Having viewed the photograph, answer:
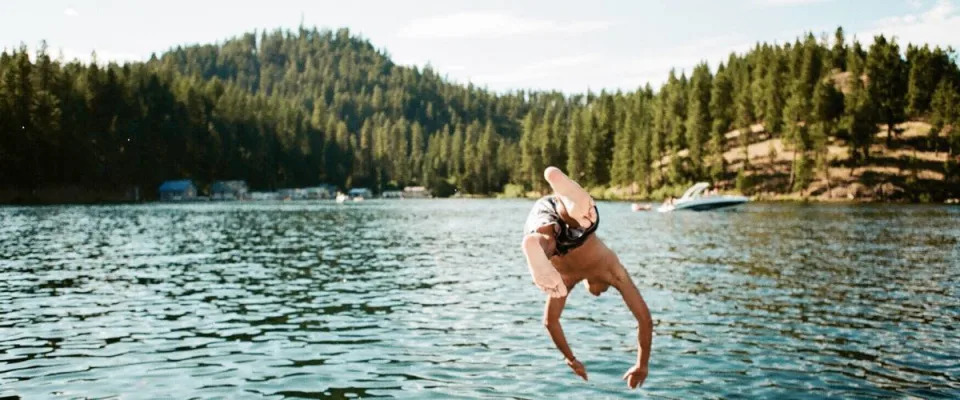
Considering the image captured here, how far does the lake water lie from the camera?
1691 centimetres

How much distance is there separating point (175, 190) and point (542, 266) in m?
204

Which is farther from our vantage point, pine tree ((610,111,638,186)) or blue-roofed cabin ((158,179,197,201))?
blue-roofed cabin ((158,179,197,201))

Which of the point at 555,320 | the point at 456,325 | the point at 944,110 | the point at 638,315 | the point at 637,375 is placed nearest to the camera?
the point at 638,315

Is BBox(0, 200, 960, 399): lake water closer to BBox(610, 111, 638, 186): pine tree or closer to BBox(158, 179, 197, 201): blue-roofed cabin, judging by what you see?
BBox(610, 111, 638, 186): pine tree

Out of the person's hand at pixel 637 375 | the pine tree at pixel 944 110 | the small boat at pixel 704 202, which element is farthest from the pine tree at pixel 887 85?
the person's hand at pixel 637 375

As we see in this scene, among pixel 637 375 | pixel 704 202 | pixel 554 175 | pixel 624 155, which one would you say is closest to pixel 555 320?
pixel 637 375

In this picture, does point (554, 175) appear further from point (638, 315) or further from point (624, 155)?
point (624, 155)

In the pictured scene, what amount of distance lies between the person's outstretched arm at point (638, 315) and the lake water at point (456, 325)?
11.3 m

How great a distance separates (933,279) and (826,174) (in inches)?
4281

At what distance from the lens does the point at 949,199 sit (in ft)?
408

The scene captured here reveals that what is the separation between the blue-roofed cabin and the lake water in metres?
150

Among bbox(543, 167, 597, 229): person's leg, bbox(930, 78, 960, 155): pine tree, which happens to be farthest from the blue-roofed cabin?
bbox(543, 167, 597, 229): person's leg

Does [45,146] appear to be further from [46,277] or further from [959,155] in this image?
[959,155]

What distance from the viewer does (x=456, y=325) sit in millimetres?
23938
